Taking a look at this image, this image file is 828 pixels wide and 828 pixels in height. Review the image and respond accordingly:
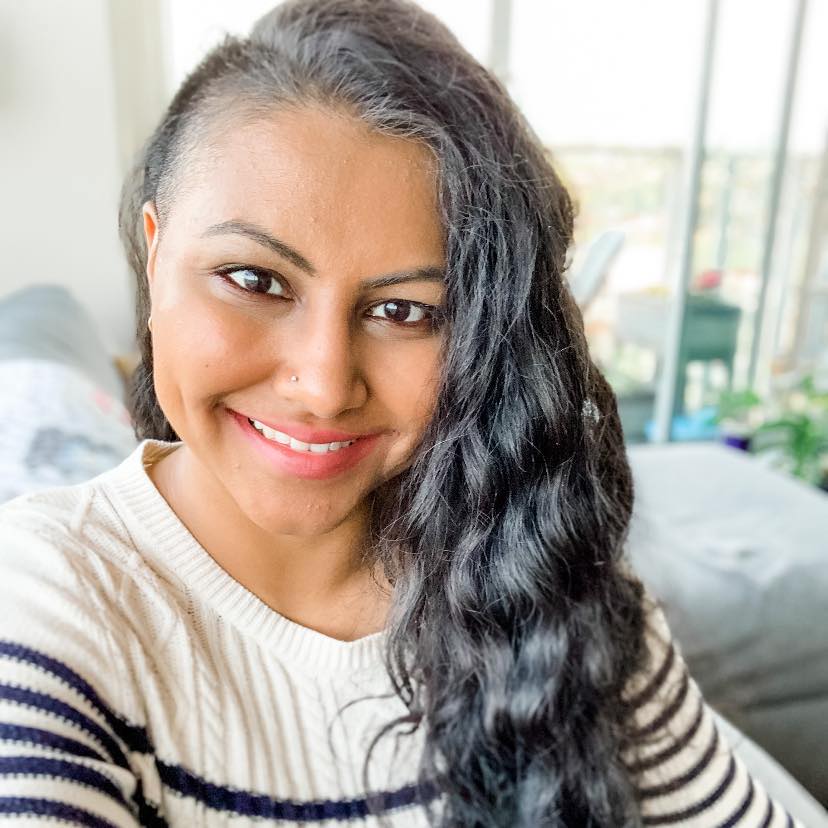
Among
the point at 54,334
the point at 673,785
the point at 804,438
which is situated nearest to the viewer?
the point at 673,785

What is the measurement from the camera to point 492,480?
0.78m

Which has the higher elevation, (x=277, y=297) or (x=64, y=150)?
(x=64, y=150)

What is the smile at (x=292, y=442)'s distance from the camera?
0.69 metres

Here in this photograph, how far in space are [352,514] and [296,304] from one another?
0.28m

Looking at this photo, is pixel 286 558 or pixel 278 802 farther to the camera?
pixel 286 558

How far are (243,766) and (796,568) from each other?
1.37 meters

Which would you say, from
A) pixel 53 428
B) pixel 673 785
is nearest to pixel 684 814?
pixel 673 785

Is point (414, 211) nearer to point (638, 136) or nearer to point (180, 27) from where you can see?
point (180, 27)

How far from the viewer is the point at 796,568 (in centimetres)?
165

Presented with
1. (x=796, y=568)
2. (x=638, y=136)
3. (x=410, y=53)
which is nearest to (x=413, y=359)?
(x=410, y=53)

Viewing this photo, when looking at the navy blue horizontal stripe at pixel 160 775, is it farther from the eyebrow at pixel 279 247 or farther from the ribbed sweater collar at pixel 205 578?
the eyebrow at pixel 279 247

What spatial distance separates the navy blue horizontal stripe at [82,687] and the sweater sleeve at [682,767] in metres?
0.51

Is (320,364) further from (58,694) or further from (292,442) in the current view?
(58,694)

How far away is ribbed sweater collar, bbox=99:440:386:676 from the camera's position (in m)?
0.73
